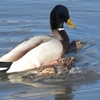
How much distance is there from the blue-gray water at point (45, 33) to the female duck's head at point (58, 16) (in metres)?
0.62

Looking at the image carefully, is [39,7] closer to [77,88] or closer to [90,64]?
[90,64]

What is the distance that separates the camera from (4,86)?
8312 millimetres

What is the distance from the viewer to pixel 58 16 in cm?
966

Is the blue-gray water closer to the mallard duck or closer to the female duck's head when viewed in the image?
the mallard duck

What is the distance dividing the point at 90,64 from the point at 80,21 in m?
2.48

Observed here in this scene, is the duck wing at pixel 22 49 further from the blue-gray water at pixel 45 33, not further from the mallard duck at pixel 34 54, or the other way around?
the blue-gray water at pixel 45 33

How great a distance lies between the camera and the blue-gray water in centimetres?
797

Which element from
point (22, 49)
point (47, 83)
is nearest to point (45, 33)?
point (22, 49)

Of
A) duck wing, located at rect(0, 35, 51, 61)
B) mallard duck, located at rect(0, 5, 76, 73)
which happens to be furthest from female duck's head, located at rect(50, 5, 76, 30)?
duck wing, located at rect(0, 35, 51, 61)

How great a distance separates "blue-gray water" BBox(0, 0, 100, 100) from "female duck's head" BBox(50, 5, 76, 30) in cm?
62

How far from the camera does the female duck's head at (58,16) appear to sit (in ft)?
31.5

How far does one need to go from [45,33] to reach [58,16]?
1.22 metres

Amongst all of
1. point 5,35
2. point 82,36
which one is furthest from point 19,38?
point 82,36

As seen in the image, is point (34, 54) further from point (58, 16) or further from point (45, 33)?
point (45, 33)
